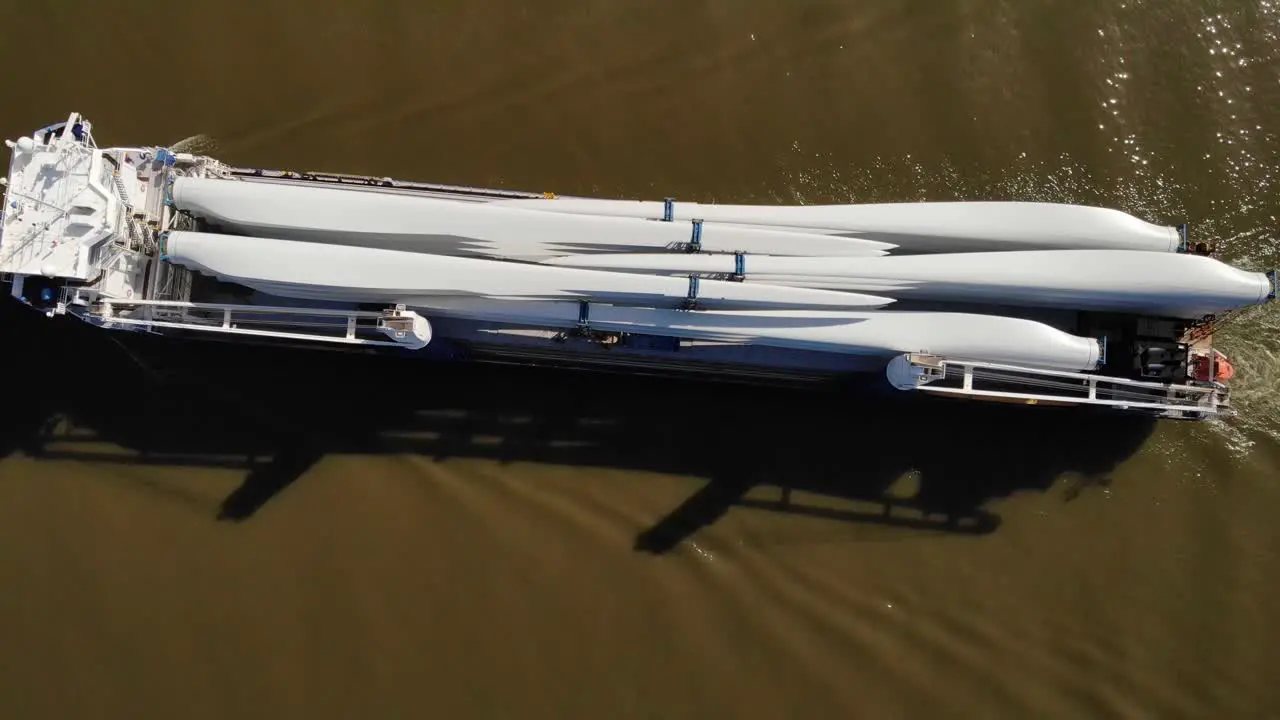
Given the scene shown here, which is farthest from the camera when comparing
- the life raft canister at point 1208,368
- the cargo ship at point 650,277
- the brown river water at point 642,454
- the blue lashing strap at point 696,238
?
the brown river water at point 642,454

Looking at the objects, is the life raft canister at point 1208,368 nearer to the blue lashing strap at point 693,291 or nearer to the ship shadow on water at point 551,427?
the ship shadow on water at point 551,427

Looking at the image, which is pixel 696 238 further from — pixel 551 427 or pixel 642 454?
pixel 551 427

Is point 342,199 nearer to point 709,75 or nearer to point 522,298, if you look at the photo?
point 522,298

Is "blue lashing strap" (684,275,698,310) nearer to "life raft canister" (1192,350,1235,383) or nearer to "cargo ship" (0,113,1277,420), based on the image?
"cargo ship" (0,113,1277,420)

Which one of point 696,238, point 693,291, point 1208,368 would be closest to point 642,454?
point 693,291

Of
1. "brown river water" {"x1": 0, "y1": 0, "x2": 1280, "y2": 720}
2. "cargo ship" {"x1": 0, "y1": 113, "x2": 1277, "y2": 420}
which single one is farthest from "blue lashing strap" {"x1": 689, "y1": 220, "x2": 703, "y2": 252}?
"brown river water" {"x1": 0, "y1": 0, "x2": 1280, "y2": 720}

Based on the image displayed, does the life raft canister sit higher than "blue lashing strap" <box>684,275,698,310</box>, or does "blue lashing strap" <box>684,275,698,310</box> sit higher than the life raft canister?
"blue lashing strap" <box>684,275,698,310</box>

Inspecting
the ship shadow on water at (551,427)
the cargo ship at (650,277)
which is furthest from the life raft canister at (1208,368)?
the ship shadow on water at (551,427)
